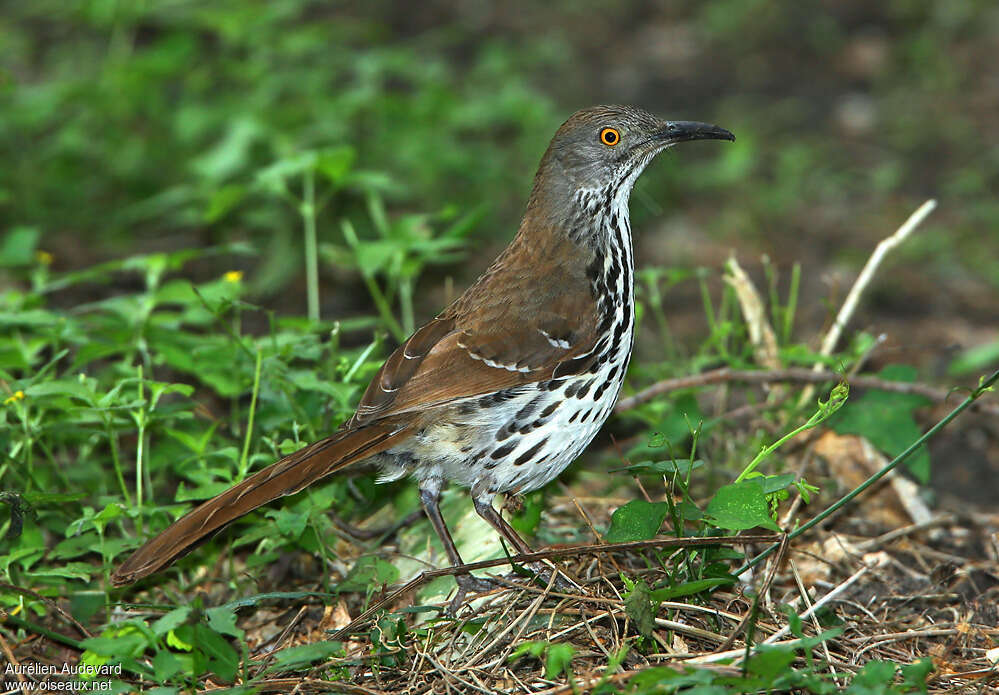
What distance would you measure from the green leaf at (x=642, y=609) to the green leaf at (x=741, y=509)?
25cm

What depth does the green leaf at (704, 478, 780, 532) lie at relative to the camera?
2.72m

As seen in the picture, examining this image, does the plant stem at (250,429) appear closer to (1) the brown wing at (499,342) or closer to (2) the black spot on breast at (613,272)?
(1) the brown wing at (499,342)

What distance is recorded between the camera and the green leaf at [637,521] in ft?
9.48

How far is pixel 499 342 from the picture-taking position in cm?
334

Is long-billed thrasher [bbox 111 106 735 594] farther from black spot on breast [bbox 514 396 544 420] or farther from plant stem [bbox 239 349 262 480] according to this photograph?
plant stem [bbox 239 349 262 480]

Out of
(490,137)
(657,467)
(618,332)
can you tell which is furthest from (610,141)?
(490,137)

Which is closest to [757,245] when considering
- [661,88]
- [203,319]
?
[661,88]

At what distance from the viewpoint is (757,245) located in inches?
253

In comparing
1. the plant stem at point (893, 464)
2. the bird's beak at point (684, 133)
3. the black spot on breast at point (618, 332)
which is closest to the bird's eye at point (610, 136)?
the bird's beak at point (684, 133)

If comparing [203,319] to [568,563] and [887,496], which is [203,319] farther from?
[887,496]

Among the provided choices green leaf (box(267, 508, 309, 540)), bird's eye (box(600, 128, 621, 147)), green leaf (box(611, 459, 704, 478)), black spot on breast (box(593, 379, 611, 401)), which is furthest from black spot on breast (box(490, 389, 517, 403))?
bird's eye (box(600, 128, 621, 147))

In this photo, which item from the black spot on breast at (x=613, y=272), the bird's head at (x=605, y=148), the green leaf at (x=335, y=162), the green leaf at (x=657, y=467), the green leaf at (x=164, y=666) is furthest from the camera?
the green leaf at (x=335, y=162)

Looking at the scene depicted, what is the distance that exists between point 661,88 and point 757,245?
7.07 feet

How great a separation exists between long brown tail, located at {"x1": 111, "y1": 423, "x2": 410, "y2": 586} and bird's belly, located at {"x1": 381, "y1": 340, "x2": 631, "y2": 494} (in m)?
0.12
